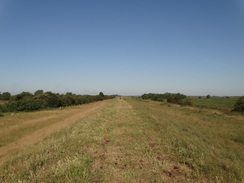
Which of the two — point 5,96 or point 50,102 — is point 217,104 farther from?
point 5,96

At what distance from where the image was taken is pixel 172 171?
16.5 ft

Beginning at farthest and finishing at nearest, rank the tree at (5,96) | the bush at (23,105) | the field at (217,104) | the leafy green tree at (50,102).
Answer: the tree at (5,96) → the field at (217,104) → the leafy green tree at (50,102) → the bush at (23,105)

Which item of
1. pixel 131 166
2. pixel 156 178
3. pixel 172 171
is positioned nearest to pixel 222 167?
pixel 172 171

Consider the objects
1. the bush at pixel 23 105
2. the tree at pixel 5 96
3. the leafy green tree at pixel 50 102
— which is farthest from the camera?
the tree at pixel 5 96

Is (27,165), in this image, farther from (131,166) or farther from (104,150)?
(131,166)

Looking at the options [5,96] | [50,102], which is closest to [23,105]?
[50,102]

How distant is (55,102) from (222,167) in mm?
61427

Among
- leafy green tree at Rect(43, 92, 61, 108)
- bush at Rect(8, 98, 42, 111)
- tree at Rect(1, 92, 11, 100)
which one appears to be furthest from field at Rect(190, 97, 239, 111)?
tree at Rect(1, 92, 11, 100)

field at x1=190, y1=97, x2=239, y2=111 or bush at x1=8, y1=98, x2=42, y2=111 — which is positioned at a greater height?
bush at x1=8, y1=98, x2=42, y2=111

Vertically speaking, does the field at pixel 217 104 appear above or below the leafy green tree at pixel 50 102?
below

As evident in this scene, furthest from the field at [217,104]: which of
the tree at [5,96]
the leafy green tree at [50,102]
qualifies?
the tree at [5,96]

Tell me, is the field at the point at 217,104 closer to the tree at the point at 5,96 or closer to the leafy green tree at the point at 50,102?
the leafy green tree at the point at 50,102

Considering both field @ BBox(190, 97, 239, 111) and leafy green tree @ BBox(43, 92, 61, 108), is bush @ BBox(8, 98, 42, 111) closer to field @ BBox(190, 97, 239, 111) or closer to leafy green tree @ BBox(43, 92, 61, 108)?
leafy green tree @ BBox(43, 92, 61, 108)

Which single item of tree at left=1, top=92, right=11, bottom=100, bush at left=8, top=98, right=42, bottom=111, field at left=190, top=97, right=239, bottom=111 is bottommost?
field at left=190, top=97, right=239, bottom=111
